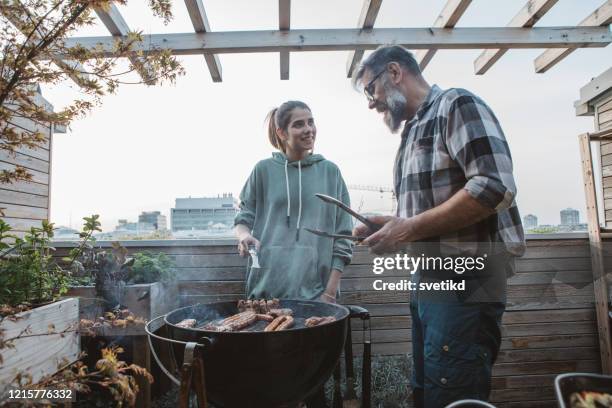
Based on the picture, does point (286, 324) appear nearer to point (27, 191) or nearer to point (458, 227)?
point (458, 227)

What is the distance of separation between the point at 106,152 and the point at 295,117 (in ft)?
4.89

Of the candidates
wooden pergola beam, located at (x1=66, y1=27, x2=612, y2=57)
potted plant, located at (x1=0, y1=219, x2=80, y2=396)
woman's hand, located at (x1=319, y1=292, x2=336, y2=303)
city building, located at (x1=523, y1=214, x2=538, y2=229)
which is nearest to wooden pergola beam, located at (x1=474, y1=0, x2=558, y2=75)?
wooden pergola beam, located at (x1=66, y1=27, x2=612, y2=57)

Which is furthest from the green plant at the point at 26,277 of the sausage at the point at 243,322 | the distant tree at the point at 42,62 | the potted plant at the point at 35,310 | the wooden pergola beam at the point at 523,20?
the wooden pergola beam at the point at 523,20

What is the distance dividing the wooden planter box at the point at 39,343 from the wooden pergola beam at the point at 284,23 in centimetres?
187

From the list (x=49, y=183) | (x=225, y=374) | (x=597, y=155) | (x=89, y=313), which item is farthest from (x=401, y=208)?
(x=49, y=183)

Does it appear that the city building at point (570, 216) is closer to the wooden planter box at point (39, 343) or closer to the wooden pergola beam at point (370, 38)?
the wooden pergola beam at point (370, 38)

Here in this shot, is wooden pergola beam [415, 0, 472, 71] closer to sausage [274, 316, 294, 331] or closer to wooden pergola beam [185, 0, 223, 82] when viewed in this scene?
wooden pergola beam [185, 0, 223, 82]

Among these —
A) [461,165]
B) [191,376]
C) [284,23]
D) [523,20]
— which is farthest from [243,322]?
[523,20]

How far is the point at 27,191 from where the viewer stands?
3000 millimetres

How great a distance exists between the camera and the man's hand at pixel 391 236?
4.29ft

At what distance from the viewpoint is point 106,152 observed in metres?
2.64

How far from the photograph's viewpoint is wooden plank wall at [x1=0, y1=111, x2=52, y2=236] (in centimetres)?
280

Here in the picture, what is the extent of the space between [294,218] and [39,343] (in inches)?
50.2

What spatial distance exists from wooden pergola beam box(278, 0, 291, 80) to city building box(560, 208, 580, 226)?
8.08 feet
